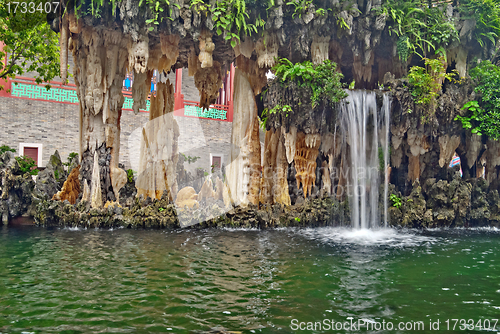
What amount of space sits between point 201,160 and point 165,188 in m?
10.3

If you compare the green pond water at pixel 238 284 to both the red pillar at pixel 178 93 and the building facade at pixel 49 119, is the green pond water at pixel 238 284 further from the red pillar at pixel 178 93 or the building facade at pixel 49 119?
the red pillar at pixel 178 93

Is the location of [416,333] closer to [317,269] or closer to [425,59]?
[317,269]

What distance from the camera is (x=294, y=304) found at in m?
5.43

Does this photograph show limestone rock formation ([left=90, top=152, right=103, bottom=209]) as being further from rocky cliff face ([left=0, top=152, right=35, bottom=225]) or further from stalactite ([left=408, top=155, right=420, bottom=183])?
stalactite ([left=408, top=155, right=420, bottom=183])

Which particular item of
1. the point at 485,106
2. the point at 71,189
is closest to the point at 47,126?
the point at 71,189

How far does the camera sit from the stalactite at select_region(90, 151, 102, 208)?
12.8 m

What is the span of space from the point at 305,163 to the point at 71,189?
28.3ft

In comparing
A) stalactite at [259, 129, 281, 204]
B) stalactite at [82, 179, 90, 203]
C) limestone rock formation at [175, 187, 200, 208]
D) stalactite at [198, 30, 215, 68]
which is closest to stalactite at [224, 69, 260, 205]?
stalactite at [259, 129, 281, 204]

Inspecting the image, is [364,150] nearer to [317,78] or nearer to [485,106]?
[317,78]

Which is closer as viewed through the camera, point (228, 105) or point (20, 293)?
point (20, 293)

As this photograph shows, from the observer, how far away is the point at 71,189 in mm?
13391

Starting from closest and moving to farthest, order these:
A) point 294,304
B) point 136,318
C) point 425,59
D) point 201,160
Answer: point 136,318 < point 294,304 < point 425,59 < point 201,160

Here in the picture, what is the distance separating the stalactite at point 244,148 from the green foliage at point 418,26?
5.75m

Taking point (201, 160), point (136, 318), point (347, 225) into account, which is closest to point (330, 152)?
point (347, 225)
